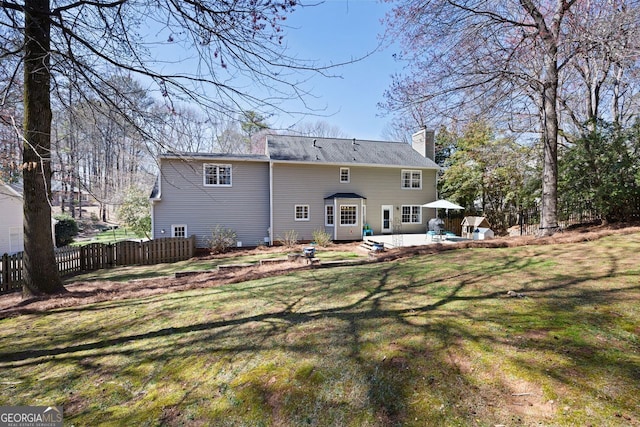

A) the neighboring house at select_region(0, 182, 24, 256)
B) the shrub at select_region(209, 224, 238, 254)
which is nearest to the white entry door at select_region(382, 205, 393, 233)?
the shrub at select_region(209, 224, 238, 254)

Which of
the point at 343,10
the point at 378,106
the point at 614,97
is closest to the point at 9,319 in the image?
the point at 343,10

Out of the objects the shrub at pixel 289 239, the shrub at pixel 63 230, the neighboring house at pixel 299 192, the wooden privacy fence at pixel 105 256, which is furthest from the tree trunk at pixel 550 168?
the shrub at pixel 63 230

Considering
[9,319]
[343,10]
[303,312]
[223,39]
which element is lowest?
[9,319]

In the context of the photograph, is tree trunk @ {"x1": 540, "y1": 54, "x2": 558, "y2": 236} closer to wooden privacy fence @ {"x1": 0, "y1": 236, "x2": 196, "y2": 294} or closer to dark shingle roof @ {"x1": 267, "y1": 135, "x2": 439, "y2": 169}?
dark shingle roof @ {"x1": 267, "y1": 135, "x2": 439, "y2": 169}

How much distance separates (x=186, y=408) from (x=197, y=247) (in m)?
14.3

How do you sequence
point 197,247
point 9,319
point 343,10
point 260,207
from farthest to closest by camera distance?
point 260,207 < point 197,247 < point 9,319 < point 343,10

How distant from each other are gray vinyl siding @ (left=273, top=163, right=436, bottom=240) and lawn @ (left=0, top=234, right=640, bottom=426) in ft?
39.3

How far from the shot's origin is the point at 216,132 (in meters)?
4.98

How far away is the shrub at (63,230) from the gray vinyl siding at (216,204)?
9.46 m

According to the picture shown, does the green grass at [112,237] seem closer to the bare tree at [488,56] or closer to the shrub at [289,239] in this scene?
the shrub at [289,239]

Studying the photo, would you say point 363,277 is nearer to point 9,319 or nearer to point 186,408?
point 186,408

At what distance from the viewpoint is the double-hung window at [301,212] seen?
57.1 feet

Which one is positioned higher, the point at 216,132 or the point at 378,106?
the point at 378,106

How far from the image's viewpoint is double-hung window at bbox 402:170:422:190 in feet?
63.4
